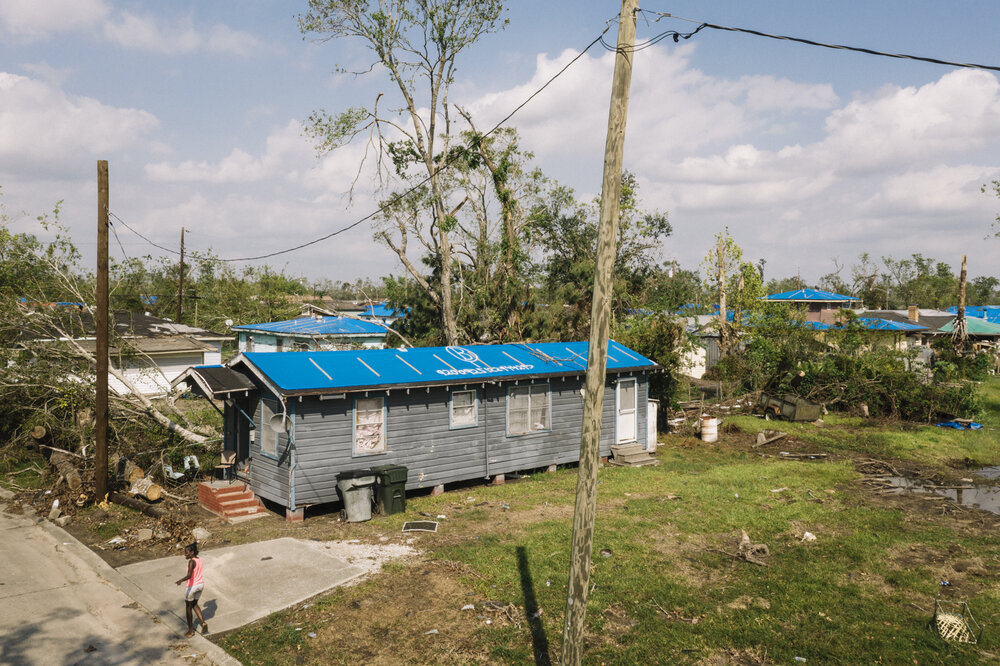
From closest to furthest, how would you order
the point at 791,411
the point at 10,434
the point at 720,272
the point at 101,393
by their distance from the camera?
the point at 101,393
the point at 10,434
the point at 791,411
the point at 720,272

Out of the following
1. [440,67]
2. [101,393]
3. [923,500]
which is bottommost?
[923,500]

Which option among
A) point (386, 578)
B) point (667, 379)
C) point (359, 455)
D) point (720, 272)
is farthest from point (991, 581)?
point (720, 272)

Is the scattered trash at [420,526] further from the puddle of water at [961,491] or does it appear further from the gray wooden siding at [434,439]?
the puddle of water at [961,491]

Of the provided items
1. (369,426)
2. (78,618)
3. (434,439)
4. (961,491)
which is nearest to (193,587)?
(78,618)

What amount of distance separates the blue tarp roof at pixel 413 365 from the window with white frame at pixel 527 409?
0.61 m

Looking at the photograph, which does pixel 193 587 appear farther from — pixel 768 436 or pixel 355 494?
pixel 768 436

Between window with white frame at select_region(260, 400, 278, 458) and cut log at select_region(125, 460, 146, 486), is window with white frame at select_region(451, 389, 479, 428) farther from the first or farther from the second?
cut log at select_region(125, 460, 146, 486)

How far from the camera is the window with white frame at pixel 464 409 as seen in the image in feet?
54.5

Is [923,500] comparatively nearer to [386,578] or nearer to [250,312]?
[386,578]

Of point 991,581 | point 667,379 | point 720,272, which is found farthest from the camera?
point 720,272

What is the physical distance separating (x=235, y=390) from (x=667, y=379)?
16.8 m

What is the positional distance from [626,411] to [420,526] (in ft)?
30.5

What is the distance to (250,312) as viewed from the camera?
54.1 m

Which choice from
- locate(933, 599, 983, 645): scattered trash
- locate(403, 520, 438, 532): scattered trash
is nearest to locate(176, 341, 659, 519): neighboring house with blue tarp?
locate(403, 520, 438, 532): scattered trash
